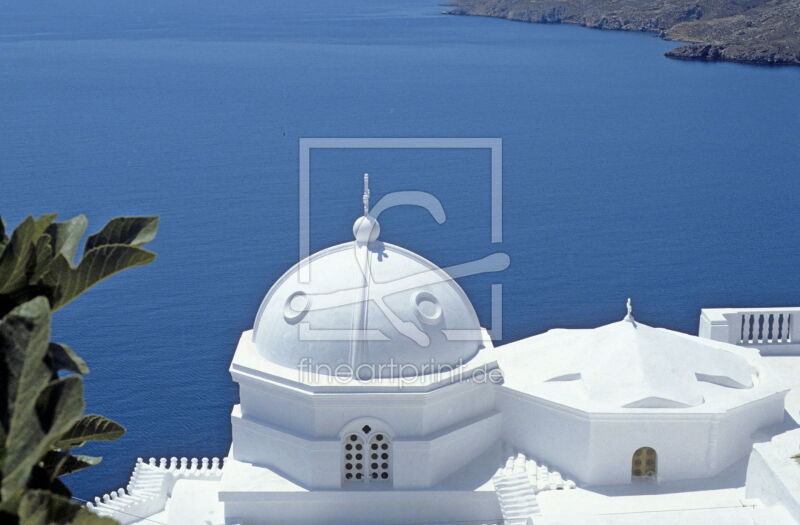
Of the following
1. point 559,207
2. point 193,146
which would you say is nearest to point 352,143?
point 193,146

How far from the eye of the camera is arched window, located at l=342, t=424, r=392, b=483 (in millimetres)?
17578

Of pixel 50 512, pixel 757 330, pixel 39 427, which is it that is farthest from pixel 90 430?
pixel 757 330

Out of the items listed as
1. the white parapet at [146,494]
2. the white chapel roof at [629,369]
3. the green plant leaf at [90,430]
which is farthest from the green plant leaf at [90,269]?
the white parapet at [146,494]

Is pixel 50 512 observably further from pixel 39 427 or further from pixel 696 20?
pixel 696 20

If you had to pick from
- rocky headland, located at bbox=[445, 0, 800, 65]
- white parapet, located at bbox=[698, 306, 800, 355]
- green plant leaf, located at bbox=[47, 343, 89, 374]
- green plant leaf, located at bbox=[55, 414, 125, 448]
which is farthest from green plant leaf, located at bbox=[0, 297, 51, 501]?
rocky headland, located at bbox=[445, 0, 800, 65]

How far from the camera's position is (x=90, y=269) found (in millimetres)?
7336

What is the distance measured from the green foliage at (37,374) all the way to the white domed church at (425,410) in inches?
392

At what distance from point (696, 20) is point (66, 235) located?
338ft

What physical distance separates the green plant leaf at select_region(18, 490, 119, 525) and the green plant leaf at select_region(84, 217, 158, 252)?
221 cm

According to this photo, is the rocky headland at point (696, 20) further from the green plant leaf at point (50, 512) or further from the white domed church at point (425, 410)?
the green plant leaf at point (50, 512)

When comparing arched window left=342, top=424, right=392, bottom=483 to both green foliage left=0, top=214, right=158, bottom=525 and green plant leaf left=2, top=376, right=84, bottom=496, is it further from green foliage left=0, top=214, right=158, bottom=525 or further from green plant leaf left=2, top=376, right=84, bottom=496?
green plant leaf left=2, top=376, right=84, bottom=496

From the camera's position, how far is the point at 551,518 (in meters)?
15.0

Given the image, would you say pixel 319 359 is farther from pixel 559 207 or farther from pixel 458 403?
pixel 559 207

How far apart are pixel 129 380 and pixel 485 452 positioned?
1634 centimetres
